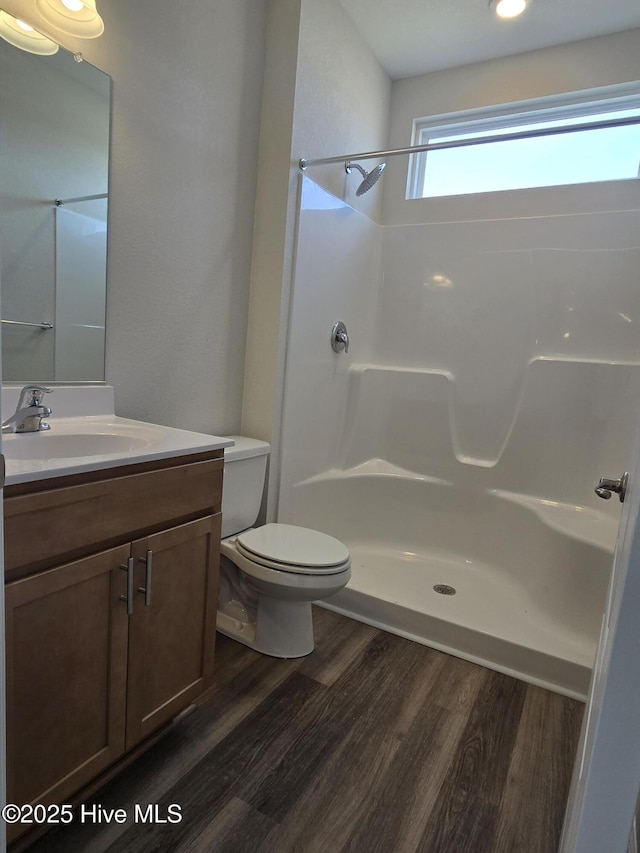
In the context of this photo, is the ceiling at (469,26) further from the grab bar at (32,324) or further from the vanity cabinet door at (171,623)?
the vanity cabinet door at (171,623)

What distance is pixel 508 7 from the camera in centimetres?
210

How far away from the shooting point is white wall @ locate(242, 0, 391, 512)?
6.39ft

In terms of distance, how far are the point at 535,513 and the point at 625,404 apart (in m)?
0.64

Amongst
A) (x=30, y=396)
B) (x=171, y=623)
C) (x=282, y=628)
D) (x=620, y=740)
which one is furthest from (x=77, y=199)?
(x=620, y=740)

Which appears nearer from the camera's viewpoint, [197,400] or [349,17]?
[197,400]

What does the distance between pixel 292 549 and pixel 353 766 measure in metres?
0.65

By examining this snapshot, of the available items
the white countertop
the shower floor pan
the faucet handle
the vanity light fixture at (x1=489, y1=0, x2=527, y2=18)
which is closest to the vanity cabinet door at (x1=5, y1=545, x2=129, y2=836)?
the white countertop

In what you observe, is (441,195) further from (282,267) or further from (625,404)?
(625,404)

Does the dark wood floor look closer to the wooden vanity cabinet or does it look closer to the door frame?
the wooden vanity cabinet

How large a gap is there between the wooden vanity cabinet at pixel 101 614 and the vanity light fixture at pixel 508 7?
7.46 ft

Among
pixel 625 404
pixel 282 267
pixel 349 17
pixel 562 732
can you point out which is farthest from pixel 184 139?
pixel 562 732

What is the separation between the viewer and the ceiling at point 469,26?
2121mm

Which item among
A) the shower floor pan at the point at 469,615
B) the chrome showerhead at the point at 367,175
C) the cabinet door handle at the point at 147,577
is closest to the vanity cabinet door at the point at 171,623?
the cabinet door handle at the point at 147,577

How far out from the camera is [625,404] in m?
2.22
